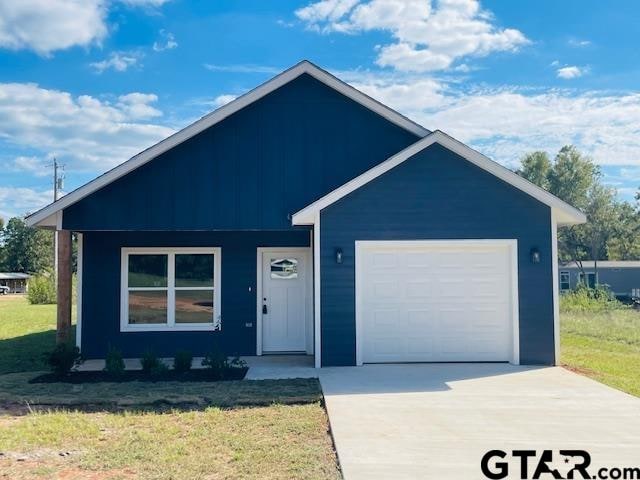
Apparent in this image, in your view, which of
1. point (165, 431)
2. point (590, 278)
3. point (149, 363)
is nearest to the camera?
point (165, 431)

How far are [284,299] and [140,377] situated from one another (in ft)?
12.1

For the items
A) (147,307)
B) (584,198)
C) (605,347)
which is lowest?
(605,347)

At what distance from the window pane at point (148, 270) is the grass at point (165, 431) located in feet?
9.86

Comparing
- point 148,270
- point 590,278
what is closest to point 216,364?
point 148,270

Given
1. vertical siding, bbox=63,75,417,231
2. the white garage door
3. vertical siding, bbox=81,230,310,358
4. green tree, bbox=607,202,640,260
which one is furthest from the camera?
green tree, bbox=607,202,640,260

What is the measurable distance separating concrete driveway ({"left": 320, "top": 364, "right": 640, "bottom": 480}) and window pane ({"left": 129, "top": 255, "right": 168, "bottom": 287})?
14.4ft

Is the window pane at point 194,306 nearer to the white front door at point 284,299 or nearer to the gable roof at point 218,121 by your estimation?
the white front door at point 284,299

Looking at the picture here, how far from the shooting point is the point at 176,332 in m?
11.7

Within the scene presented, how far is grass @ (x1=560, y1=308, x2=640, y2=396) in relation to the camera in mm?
9485

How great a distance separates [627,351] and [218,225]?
9624 mm

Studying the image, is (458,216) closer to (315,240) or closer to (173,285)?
(315,240)

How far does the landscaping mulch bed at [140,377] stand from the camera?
361 inches

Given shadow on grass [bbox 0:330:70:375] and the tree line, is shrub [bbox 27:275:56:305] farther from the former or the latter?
the tree line

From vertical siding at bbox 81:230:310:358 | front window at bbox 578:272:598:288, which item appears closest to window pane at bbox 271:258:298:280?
vertical siding at bbox 81:230:310:358
